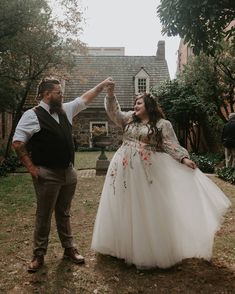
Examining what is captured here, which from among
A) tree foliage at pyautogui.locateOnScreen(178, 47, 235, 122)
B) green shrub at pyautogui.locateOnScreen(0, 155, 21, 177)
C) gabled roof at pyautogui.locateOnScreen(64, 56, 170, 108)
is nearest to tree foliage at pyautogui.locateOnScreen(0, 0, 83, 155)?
green shrub at pyautogui.locateOnScreen(0, 155, 21, 177)

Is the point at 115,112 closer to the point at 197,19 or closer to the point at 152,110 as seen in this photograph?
the point at 152,110

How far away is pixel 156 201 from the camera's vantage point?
4289 millimetres

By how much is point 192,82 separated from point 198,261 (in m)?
13.8

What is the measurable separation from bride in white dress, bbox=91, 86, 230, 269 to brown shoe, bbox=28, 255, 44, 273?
85 centimetres

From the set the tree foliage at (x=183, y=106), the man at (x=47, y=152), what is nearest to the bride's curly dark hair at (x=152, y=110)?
the man at (x=47, y=152)

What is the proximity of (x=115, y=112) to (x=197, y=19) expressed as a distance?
4.77 ft

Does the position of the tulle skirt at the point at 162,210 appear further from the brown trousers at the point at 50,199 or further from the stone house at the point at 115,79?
the stone house at the point at 115,79

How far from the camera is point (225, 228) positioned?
630 cm

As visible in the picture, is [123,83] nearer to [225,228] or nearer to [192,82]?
[192,82]

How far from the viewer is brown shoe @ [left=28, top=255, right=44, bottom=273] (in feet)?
14.4

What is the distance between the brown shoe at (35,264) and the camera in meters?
4.38

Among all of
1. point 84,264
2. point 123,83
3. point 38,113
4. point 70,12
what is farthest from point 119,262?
point 123,83

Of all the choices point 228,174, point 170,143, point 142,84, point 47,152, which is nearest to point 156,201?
point 170,143

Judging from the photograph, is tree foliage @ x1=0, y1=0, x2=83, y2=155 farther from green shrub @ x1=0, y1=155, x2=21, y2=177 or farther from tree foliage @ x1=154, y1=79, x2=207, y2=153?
tree foliage @ x1=154, y1=79, x2=207, y2=153
